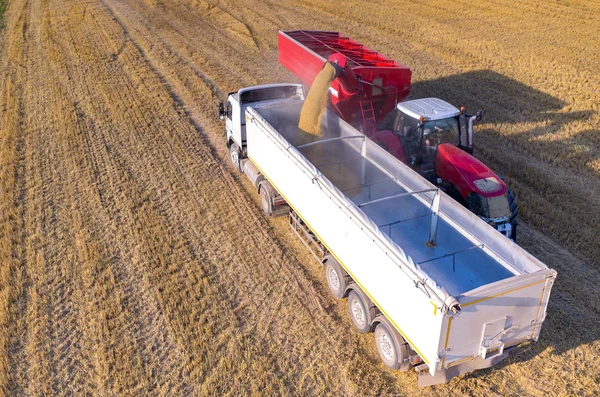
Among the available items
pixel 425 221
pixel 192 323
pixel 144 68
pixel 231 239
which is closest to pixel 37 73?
pixel 144 68

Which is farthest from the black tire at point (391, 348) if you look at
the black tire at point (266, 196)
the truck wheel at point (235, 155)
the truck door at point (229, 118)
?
the truck door at point (229, 118)

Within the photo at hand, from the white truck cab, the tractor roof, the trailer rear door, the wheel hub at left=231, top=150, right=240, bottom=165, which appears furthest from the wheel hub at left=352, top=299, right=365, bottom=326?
the wheel hub at left=231, top=150, right=240, bottom=165

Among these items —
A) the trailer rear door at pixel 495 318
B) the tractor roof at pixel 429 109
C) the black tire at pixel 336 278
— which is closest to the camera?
the trailer rear door at pixel 495 318

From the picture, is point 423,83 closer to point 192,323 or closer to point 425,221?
point 425,221

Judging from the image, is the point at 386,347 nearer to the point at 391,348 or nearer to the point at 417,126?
the point at 391,348

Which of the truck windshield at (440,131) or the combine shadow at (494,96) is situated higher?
the truck windshield at (440,131)

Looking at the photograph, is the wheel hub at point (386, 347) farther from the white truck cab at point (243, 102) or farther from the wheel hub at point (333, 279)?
the white truck cab at point (243, 102)
